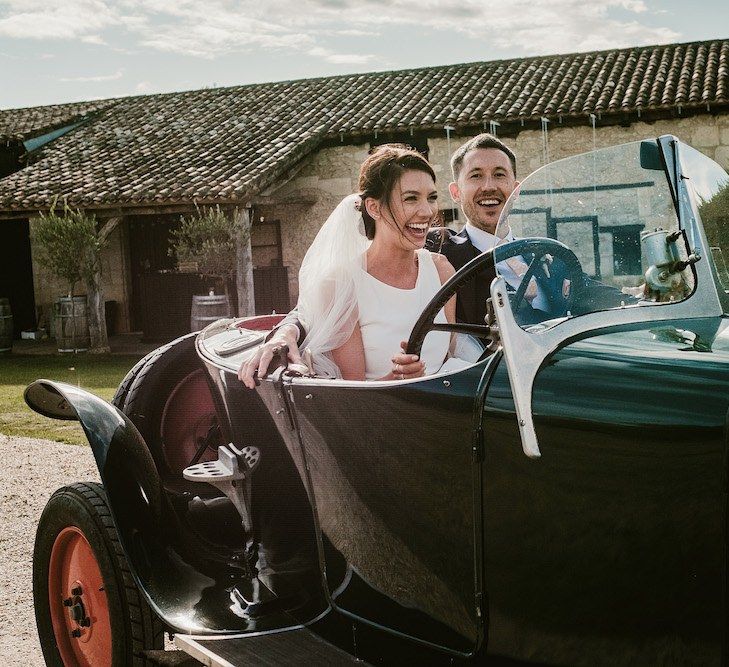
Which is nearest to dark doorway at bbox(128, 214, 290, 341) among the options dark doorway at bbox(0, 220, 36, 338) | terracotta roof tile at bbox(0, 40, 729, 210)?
terracotta roof tile at bbox(0, 40, 729, 210)

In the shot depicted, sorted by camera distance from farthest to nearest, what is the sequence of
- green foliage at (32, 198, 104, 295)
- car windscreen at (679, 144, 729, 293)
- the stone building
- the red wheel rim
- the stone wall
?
the stone building < the stone wall < green foliage at (32, 198, 104, 295) < the red wheel rim < car windscreen at (679, 144, 729, 293)

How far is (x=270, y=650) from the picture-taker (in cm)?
235

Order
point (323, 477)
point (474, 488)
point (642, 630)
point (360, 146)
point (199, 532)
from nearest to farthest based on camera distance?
1. point (642, 630)
2. point (474, 488)
3. point (323, 477)
4. point (199, 532)
5. point (360, 146)

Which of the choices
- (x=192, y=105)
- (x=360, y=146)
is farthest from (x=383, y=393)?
(x=192, y=105)

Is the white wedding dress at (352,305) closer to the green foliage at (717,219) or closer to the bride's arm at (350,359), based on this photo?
the bride's arm at (350,359)

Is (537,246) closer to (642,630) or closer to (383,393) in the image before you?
(383,393)

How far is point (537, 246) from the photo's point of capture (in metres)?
2.00

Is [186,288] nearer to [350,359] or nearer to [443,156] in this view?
[443,156]

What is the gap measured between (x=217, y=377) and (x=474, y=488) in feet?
4.13

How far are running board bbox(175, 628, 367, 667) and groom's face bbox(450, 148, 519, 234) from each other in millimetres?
1666

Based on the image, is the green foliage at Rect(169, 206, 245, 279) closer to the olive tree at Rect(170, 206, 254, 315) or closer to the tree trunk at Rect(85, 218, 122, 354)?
the olive tree at Rect(170, 206, 254, 315)

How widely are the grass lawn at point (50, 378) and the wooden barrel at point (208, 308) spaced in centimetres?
129

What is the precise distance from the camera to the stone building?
52.6ft

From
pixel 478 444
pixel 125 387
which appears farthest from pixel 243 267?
pixel 478 444
